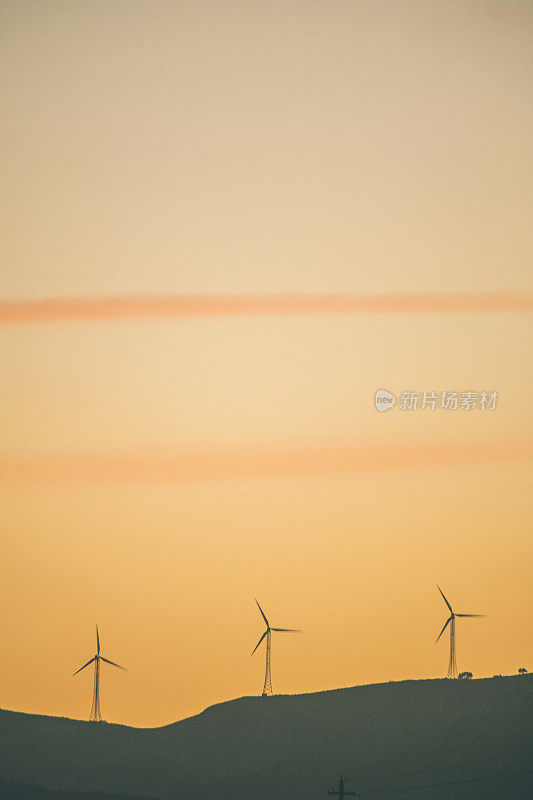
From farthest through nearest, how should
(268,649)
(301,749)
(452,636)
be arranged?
(301,749) → (452,636) → (268,649)

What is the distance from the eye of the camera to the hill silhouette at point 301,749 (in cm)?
741

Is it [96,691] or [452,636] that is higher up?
[452,636]

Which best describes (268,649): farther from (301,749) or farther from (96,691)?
(96,691)

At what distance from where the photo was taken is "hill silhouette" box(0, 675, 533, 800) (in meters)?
7.41

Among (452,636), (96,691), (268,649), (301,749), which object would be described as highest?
(452,636)

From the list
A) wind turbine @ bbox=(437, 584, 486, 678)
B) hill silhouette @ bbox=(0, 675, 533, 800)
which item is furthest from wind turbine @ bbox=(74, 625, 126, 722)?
wind turbine @ bbox=(437, 584, 486, 678)

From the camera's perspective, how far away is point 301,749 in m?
7.63

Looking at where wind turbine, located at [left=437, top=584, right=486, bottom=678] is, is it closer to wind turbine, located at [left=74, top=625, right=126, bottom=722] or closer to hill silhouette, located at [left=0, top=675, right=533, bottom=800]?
hill silhouette, located at [left=0, top=675, right=533, bottom=800]

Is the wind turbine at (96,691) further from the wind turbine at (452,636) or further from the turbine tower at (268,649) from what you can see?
the wind turbine at (452,636)

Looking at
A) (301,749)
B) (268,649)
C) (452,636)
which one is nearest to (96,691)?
(268,649)

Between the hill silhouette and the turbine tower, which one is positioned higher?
the turbine tower

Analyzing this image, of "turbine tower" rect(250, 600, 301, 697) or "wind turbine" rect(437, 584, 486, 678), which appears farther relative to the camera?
"wind turbine" rect(437, 584, 486, 678)

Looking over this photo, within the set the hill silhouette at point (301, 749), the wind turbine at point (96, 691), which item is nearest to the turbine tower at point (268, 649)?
the hill silhouette at point (301, 749)

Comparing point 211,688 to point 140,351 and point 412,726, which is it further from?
point 140,351
